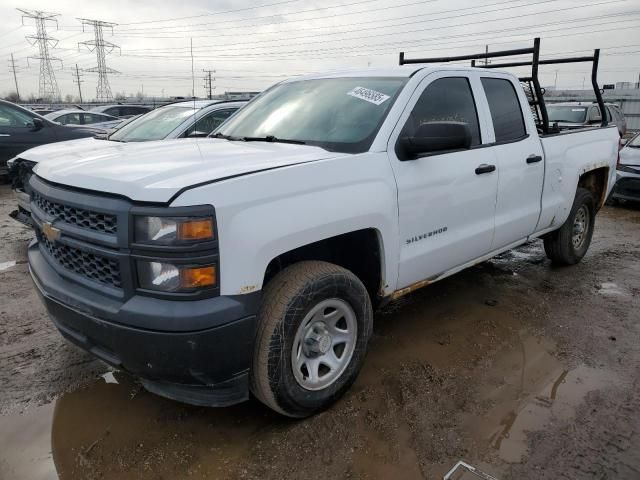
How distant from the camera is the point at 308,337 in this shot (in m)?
2.78

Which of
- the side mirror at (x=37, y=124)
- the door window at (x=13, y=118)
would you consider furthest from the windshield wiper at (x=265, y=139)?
the door window at (x=13, y=118)

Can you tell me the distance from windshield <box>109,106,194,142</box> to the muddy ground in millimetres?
2930

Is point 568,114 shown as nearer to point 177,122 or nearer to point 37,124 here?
point 177,122

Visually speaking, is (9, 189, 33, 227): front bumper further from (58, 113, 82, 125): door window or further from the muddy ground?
(58, 113, 82, 125): door window

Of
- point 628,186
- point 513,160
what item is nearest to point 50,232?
point 513,160

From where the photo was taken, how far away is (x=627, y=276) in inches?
214

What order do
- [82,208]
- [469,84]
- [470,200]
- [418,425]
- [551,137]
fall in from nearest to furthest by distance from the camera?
[82,208] < [418,425] < [470,200] < [469,84] < [551,137]

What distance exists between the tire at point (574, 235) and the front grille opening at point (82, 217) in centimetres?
455

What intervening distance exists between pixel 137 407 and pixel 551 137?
13.3 ft

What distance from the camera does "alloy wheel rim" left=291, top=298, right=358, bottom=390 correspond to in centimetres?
270

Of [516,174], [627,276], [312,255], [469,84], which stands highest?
[469,84]

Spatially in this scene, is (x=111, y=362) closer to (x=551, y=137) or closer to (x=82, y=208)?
(x=82, y=208)

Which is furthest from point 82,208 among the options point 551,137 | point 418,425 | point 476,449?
point 551,137

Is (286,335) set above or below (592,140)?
below
